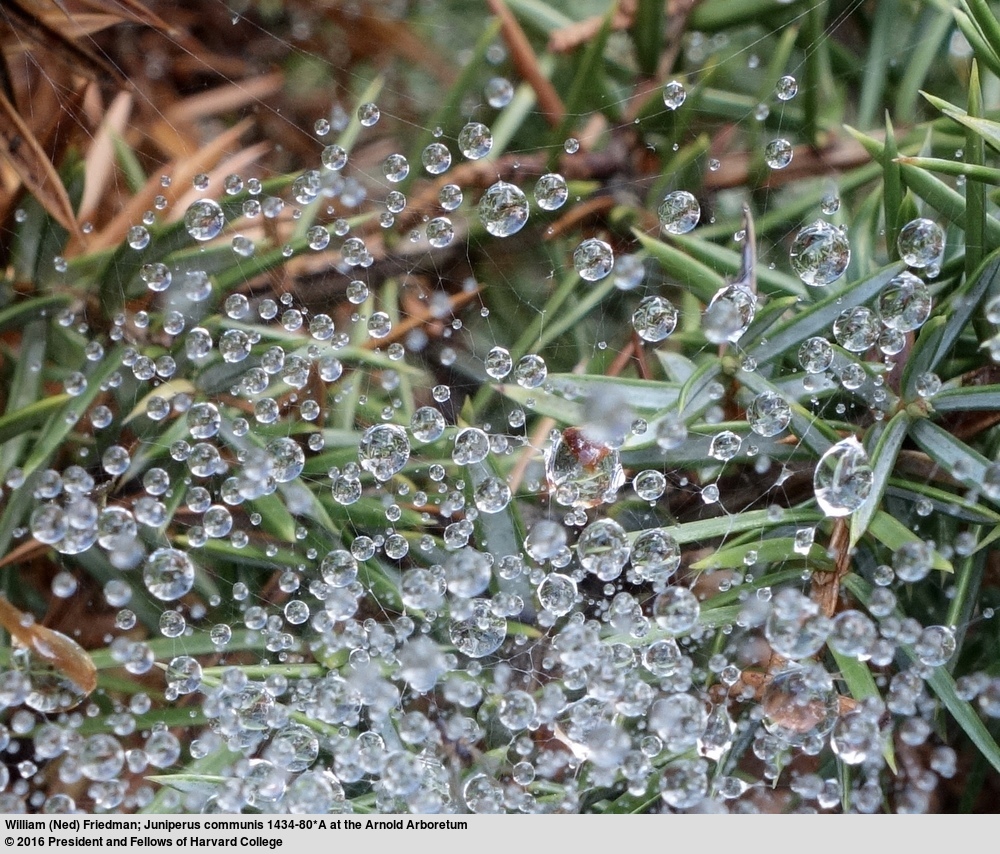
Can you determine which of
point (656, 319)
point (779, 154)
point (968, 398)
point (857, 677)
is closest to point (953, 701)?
point (857, 677)

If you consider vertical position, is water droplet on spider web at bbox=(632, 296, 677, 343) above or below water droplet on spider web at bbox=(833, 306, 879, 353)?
below

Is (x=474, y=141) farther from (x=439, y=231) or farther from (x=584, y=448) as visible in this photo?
(x=584, y=448)

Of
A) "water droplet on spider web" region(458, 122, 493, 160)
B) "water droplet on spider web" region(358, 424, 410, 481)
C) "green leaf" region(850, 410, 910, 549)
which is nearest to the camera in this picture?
"green leaf" region(850, 410, 910, 549)

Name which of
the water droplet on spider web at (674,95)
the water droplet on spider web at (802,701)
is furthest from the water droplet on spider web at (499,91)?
the water droplet on spider web at (802,701)

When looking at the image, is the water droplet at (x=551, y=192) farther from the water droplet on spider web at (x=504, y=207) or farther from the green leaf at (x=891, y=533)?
the green leaf at (x=891, y=533)

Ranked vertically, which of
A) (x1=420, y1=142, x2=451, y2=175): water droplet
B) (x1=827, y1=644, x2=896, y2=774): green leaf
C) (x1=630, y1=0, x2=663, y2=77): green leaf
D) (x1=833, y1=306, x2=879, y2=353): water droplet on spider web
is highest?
(x1=630, y1=0, x2=663, y2=77): green leaf

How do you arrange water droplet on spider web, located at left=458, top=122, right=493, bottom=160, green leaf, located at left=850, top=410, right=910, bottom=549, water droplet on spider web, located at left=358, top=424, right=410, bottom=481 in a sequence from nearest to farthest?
green leaf, located at left=850, top=410, right=910, bottom=549
water droplet on spider web, located at left=358, top=424, right=410, bottom=481
water droplet on spider web, located at left=458, top=122, right=493, bottom=160

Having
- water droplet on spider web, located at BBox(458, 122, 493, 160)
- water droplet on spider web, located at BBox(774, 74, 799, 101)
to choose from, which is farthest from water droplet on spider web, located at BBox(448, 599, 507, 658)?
water droplet on spider web, located at BBox(774, 74, 799, 101)

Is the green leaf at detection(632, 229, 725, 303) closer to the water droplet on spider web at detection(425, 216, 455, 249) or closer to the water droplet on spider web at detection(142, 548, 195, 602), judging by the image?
the water droplet on spider web at detection(425, 216, 455, 249)

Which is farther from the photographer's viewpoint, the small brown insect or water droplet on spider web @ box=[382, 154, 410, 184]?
water droplet on spider web @ box=[382, 154, 410, 184]
